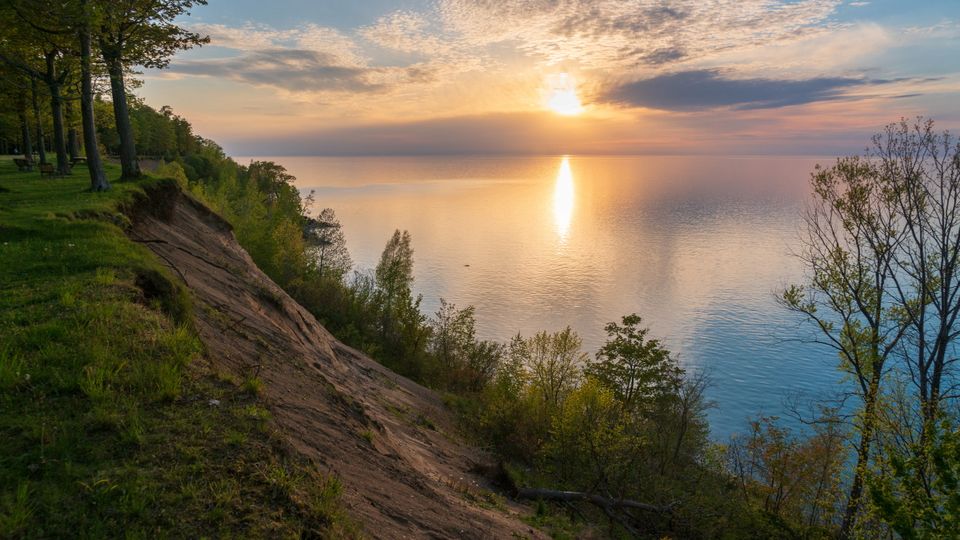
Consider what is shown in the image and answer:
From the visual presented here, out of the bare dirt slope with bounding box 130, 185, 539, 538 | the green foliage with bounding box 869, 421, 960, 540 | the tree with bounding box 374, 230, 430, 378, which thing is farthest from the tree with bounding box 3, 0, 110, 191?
the tree with bounding box 374, 230, 430, 378

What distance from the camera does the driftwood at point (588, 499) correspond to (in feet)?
73.5

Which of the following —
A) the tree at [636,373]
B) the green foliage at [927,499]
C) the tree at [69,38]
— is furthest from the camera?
the tree at [636,373]

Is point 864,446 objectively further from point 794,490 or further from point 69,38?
point 69,38

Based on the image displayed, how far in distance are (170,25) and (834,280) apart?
35.0 m

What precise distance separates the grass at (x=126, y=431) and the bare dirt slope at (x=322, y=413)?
137 cm

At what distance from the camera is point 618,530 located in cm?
2266

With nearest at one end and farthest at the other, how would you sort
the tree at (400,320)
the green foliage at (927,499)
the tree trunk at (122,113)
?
the green foliage at (927,499) < the tree trunk at (122,113) < the tree at (400,320)

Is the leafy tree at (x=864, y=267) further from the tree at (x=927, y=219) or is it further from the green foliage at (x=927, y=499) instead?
the green foliage at (x=927, y=499)

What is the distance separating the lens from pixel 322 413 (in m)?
12.7

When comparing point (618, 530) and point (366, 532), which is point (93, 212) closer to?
point (366, 532)

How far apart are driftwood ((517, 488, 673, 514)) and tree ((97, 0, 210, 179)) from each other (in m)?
25.1

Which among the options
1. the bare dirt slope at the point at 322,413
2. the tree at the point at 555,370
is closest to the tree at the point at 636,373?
the tree at the point at 555,370

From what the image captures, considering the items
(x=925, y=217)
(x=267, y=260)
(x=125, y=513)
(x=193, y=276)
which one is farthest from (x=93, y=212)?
(x=267, y=260)

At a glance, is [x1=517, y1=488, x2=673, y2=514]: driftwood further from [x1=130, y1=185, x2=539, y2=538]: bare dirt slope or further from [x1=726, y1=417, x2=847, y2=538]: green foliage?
[x1=726, y1=417, x2=847, y2=538]: green foliage
